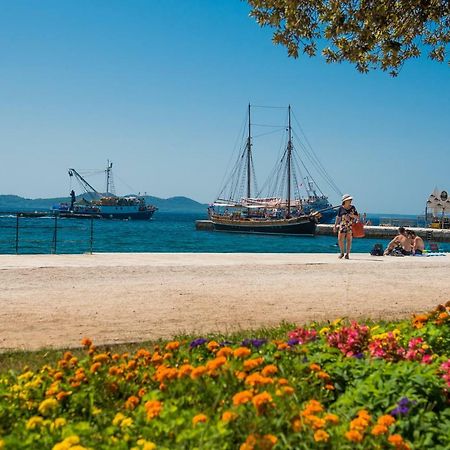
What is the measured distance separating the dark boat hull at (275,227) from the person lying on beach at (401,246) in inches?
1938

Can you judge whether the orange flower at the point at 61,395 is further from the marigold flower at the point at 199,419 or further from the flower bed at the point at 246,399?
the marigold flower at the point at 199,419

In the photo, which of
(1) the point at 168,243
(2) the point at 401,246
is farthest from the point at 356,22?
(1) the point at 168,243

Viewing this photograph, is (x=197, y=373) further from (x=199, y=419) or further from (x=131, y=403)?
(x=199, y=419)

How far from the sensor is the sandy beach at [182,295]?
7.10 metres

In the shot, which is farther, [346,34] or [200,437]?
[346,34]

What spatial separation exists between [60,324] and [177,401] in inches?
161

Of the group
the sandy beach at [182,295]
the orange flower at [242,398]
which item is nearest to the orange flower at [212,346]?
the orange flower at [242,398]

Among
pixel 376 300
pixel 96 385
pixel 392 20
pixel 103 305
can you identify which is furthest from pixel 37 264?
pixel 96 385

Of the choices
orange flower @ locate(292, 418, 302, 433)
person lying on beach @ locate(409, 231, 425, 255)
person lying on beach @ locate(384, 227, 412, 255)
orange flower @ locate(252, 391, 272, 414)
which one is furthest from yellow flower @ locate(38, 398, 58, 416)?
person lying on beach @ locate(409, 231, 425, 255)

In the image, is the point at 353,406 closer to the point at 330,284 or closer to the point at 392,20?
the point at 392,20

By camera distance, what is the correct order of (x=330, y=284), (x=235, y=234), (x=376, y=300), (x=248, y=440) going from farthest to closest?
(x=235, y=234)
(x=330, y=284)
(x=376, y=300)
(x=248, y=440)

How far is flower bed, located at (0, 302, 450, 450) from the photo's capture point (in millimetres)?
2910

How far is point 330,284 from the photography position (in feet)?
35.7

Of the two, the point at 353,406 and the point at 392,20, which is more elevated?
the point at 392,20
